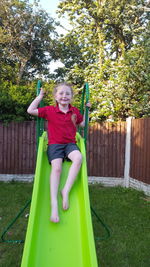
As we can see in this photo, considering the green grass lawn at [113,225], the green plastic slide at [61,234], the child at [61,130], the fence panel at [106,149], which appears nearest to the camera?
the green plastic slide at [61,234]

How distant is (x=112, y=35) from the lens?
13.4m

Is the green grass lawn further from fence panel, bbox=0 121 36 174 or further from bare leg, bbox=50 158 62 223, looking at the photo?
fence panel, bbox=0 121 36 174

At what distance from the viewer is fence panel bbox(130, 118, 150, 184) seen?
6539 mm

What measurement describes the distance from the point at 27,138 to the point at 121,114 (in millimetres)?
3593

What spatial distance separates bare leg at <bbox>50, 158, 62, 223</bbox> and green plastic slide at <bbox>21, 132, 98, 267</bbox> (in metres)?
0.09

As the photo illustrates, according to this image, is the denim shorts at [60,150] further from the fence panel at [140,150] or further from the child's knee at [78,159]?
the fence panel at [140,150]

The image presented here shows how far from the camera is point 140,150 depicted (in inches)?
273

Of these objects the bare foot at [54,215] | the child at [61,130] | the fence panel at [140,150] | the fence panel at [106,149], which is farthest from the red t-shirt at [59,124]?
the fence panel at [106,149]

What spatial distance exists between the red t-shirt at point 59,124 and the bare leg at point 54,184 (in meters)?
0.35

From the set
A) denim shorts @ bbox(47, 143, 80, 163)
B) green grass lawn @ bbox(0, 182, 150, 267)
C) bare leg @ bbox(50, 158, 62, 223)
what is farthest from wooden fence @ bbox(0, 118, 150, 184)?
bare leg @ bbox(50, 158, 62, 223)

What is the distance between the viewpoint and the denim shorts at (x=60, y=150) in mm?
3365

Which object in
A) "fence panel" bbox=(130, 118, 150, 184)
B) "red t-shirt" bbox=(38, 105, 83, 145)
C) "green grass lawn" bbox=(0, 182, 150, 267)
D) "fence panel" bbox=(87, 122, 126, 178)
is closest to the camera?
"green grass lawn" bbox=(0, 182, 150, 267)

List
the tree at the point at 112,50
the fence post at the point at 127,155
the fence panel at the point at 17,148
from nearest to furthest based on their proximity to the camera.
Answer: the fence post at the point at 127,155 → the fence panel at the point at 17,148 → the tree at the point at 112,50

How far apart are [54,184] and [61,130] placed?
822mm
